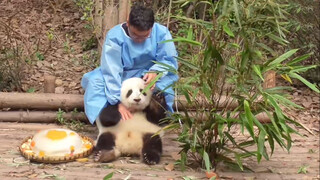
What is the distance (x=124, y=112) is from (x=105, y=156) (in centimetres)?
36

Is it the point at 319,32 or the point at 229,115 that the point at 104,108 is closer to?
the point at 229,115

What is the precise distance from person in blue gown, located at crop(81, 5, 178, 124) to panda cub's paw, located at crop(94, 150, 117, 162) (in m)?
0.33

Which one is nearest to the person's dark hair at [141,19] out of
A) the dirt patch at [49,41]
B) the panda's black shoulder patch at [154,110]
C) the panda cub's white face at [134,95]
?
the panda cub's white face at [134,95]

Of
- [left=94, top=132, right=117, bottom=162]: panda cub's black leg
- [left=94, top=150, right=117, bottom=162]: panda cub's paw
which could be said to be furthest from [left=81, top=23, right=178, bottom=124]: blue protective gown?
[left=94, top=150, right=117, bottom=162]: panda cub's paw

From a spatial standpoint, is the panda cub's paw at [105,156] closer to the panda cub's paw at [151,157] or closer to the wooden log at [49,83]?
the panda cub's paw at [151,157]

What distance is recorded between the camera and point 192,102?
3465mm

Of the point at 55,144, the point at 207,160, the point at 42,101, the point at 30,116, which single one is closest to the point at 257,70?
the point at 207,160

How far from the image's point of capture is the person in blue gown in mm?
3850

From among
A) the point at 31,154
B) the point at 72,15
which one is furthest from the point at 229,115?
the point at 72,15

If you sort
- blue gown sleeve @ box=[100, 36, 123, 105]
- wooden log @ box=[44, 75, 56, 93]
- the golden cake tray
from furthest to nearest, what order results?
wooden log @ box=[44, 75, 56, 93] < blue gown sleeve @ box=[100, 36, 123, 105] < the golden cake tray

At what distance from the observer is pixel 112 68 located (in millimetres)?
3881

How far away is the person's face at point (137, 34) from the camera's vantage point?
369 cm

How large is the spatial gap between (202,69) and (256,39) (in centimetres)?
39

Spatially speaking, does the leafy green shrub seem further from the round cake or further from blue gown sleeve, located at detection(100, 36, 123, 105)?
the round cake
